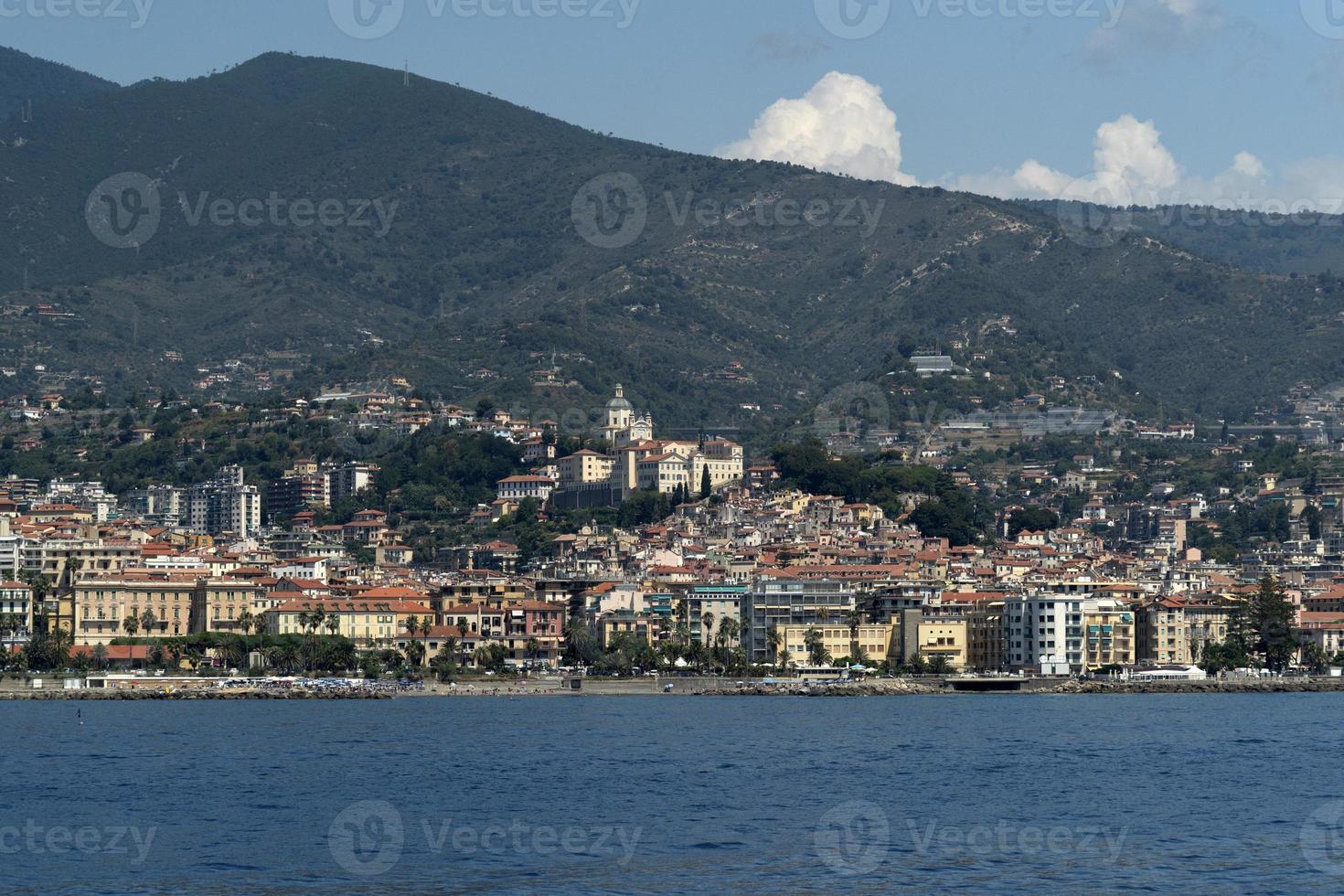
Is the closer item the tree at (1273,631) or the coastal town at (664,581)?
the coastal town at (664,581)

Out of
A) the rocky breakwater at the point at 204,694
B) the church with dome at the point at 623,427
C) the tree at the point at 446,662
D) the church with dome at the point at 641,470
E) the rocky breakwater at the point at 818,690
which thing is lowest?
the rocky breakwater at the point at 204,694

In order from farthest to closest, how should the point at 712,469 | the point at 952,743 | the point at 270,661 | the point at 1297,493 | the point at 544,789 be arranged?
the point at 1297,493
the point at 712,469
the point at 270,661
the point at 952,743
the point at 544,789

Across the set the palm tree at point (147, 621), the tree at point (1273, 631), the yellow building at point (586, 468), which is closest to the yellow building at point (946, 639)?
the tree at point (1273, 631)

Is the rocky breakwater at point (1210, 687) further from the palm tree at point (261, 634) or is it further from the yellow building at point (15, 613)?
the yellow building at point (15, 613)

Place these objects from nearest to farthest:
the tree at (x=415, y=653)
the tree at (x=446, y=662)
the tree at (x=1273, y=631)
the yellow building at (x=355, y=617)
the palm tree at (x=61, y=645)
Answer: the tree at (x=446, y=662), the palm tree at (x=61, y=645), the tree at (x=415, y=653), the yellow building at (x=355, y=617), the tree at (x=1273, y=631)

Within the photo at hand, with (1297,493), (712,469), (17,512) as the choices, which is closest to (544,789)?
(17,512)

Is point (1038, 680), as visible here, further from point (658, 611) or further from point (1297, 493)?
point (1297, 493)

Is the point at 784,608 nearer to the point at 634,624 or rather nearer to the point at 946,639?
the point at 634,624
